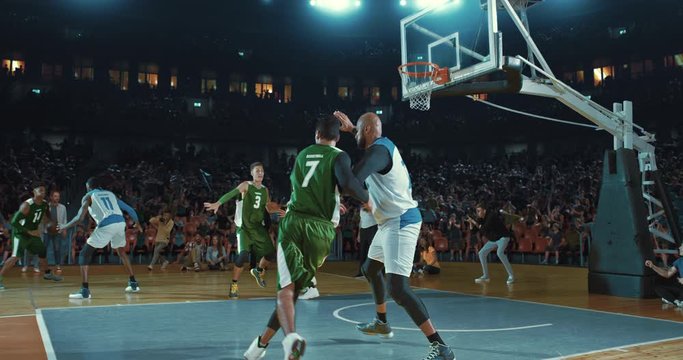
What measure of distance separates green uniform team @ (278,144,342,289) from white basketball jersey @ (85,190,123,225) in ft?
22.2

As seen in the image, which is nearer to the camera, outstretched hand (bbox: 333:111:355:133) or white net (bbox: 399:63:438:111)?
outstretched hand (bbox: 333:111:355:133)

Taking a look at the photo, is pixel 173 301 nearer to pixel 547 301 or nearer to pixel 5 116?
pixel 547 301

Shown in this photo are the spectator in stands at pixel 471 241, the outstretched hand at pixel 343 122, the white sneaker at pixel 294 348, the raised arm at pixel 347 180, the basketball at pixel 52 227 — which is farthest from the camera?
the spectator in stands at pixel 471 241

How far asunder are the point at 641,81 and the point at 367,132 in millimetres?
36531

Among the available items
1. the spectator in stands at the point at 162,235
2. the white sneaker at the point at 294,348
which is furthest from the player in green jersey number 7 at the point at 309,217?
the spectator in stands at the point at 162,235

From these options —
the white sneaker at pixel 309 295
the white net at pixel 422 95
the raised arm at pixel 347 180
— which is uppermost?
the white net at pixel 422 95

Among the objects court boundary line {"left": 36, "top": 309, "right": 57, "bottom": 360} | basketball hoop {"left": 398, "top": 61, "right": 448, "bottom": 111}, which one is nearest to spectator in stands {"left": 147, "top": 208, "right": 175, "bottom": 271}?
court boundary line {"left": 36, "top": 309, "right": 57, "bottom": 360}

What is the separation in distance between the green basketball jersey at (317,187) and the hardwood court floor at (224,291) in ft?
9.51

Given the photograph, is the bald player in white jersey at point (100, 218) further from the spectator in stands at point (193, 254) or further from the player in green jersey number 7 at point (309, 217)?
the spectator in stands at point (193, 254)

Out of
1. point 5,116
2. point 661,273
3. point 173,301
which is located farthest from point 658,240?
point 5,116

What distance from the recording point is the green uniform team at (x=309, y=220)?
4734 mm

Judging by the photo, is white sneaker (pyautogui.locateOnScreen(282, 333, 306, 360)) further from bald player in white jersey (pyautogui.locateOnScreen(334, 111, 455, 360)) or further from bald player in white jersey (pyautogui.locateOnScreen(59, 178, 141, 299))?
bald player in white jersey (pyautogui.locateOnScreen(59, 178, 141, 299))

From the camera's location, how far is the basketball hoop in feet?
36.3

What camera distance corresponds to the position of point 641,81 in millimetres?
36656
